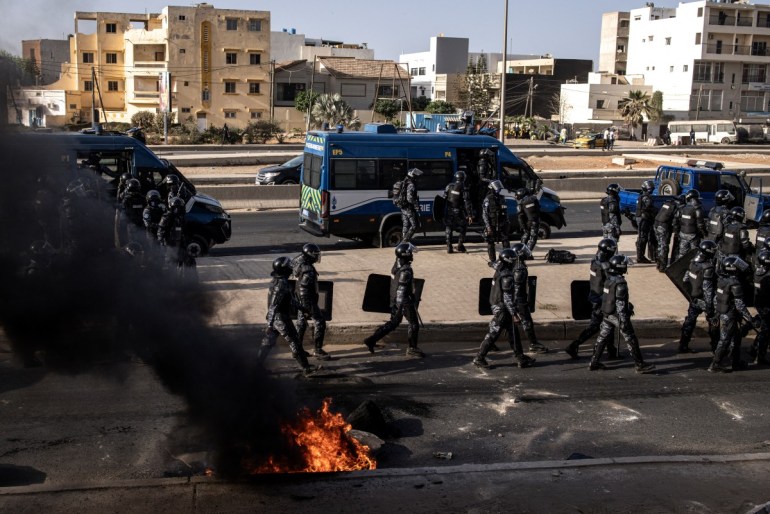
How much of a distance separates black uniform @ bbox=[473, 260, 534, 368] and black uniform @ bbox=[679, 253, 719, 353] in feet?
8.63

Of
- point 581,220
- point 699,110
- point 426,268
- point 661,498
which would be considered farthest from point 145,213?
point 699,110

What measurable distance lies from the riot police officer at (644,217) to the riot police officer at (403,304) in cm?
697

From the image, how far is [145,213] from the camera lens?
521 inches

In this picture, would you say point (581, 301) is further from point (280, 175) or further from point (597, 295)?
point (280, 175)

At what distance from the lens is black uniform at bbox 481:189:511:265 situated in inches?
631

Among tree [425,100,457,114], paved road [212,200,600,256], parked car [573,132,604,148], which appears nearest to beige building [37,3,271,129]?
tree [425,100,457,114]

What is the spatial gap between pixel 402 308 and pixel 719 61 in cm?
7649

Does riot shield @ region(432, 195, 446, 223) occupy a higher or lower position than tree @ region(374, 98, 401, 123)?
lower

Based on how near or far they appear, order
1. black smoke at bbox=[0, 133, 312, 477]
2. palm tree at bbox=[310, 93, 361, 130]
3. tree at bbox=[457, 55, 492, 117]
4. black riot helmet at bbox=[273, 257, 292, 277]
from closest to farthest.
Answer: black smoke at bbox=[0, 133, 312, 477] < black riot helmet at bbox=[273, 257, 292, 277] < palm tree at bbox=[310, 93, 361, 130] < tree at bbox=[457, 55, 492, 117]

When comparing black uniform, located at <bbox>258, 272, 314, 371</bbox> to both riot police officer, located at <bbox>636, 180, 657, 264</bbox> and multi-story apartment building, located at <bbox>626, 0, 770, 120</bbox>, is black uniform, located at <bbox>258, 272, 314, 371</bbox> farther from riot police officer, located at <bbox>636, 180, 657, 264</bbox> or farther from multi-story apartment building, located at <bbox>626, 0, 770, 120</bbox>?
multi-story apartment building, located at <bbox>626, 0, 770, 120</bbox>

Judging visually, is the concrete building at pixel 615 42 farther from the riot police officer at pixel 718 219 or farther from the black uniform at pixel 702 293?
the black uniform at pixel 702 293

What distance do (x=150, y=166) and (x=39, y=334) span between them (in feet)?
28.6

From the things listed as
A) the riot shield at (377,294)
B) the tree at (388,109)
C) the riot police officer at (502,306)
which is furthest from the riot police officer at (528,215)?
the tree at (388,109)

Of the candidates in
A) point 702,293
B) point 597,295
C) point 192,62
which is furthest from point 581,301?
point 192,62
